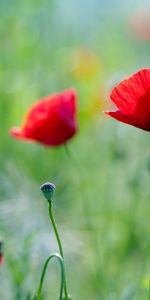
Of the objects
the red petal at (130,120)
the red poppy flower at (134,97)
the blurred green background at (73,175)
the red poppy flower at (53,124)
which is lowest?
the red petal at (130,120)

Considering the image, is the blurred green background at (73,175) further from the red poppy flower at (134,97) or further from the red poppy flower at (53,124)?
the red poppy flower at (134,97)

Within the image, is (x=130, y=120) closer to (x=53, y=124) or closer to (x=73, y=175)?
(x=53, y=124)

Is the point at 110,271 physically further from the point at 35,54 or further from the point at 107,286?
the point at 35,54

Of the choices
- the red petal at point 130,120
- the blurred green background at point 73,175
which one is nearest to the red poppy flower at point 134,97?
the red petal at point 130,120

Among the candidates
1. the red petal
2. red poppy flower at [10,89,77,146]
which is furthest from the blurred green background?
the red petal

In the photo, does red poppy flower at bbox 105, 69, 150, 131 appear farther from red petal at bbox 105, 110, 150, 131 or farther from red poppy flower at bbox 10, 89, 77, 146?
red poppy flower at bbox 10, 89, 77, 146

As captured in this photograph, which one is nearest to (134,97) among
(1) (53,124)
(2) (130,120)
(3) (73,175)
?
(2) (130,120)
